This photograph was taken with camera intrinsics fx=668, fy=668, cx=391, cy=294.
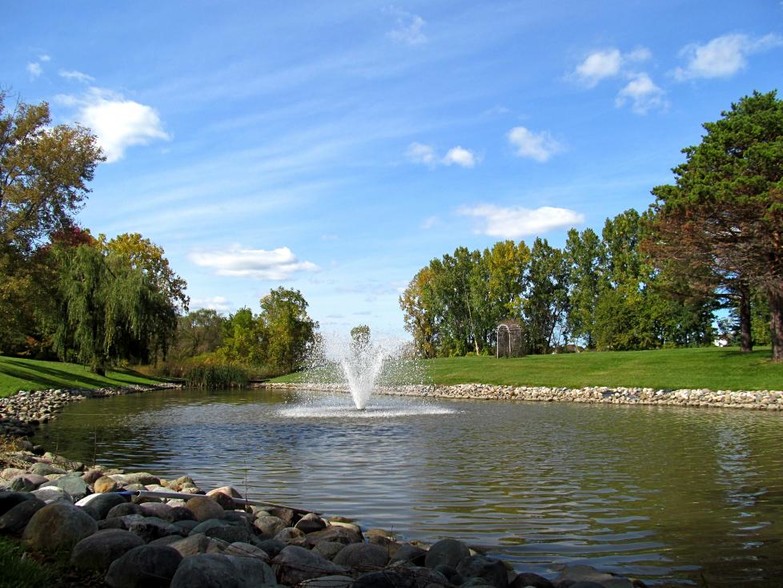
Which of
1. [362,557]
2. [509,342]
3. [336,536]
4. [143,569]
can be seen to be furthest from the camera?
[509,342]

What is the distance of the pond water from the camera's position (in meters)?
7.13

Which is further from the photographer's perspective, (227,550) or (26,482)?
(26,482)

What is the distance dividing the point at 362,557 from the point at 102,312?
3882 centimetres

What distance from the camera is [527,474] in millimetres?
11367

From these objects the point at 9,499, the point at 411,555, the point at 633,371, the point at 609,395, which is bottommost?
the point at 411,555

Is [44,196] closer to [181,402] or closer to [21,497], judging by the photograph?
[181,402]

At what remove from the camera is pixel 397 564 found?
5.51 meters

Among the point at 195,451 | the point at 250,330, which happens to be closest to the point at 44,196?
the point at 195,451

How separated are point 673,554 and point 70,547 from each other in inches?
226

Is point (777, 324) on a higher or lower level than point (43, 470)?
higher

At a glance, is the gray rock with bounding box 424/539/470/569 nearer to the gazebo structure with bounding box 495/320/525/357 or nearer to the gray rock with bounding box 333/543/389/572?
the gray rock with bounding box 333/543/389/572

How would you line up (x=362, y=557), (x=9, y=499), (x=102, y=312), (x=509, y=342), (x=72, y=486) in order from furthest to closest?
(x=509, y=342)
(x=102, y=312)
(x=72, y=486)
(x=9, y=499)
(x=362, y=557)

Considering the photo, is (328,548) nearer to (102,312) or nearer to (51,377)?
(51,377)

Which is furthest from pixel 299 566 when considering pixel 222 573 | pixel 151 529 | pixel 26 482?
pixel 26 482
